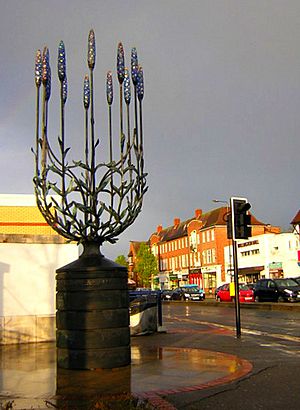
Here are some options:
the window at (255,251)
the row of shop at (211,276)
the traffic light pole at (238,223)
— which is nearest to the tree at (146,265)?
the row of shop at (211,276)

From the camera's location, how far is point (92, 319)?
8.48 metres

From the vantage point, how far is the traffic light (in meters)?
13.5

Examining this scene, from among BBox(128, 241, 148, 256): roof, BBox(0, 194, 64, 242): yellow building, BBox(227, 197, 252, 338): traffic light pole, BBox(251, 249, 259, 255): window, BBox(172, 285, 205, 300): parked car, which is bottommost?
BBox(172, 285, 205, 300): parked car

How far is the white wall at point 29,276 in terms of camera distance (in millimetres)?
13320

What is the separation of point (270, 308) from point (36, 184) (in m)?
22.7

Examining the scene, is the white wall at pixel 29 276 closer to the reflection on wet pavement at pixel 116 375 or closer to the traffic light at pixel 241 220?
the reflection on wet pavement at pixel 116 375

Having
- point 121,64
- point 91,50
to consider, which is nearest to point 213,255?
point 121,64

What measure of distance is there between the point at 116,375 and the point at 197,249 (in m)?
75.3

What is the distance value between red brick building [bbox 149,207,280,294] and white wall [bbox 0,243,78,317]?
56.9m

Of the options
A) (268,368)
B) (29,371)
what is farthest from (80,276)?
(268,368)

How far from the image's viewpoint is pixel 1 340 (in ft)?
42.5

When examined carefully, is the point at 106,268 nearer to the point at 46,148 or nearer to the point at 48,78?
the point at 46,148

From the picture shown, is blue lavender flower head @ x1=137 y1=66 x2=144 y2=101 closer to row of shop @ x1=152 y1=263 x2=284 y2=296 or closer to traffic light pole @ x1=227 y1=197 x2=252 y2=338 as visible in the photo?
traffic light pole @ x1=227 y1=197 x2=252 y2=338

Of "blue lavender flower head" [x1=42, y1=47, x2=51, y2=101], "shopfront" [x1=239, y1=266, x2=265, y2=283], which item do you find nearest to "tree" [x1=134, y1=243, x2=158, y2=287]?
"shopfront" [x1=239, y1=266, x2=265, y2=283]
